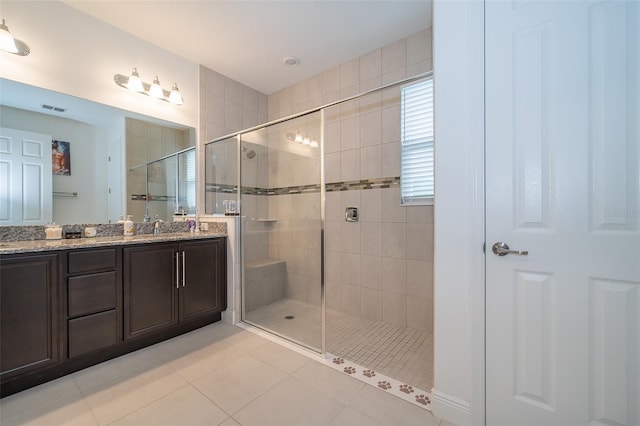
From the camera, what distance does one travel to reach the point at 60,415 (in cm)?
143

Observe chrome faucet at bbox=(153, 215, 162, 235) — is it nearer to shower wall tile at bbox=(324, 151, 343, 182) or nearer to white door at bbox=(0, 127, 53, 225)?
white door at bbox=(0, 127, 53, 225)

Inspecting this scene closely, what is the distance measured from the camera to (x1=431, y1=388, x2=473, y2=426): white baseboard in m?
1.34

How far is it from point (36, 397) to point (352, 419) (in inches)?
74.6

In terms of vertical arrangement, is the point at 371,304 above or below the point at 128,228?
below

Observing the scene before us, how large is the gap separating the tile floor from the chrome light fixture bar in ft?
7.76

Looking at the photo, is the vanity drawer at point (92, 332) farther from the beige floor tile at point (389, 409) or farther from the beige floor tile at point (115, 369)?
the beige floor tile at point (389, 409)

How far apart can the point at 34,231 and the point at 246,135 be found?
1880 mm

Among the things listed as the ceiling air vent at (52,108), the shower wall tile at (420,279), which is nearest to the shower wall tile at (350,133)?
the shower wall tile at (420,279)

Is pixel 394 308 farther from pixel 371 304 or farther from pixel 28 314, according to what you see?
pixel 28 314

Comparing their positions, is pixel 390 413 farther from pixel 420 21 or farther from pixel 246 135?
pixel 420 21

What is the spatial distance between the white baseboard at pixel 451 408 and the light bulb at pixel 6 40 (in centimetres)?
356

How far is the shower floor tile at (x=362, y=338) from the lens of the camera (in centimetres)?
188

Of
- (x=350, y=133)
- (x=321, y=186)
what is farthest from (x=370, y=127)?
(x=321, y=186)

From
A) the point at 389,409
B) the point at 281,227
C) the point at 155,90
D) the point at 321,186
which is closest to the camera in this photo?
the point at 389,409
